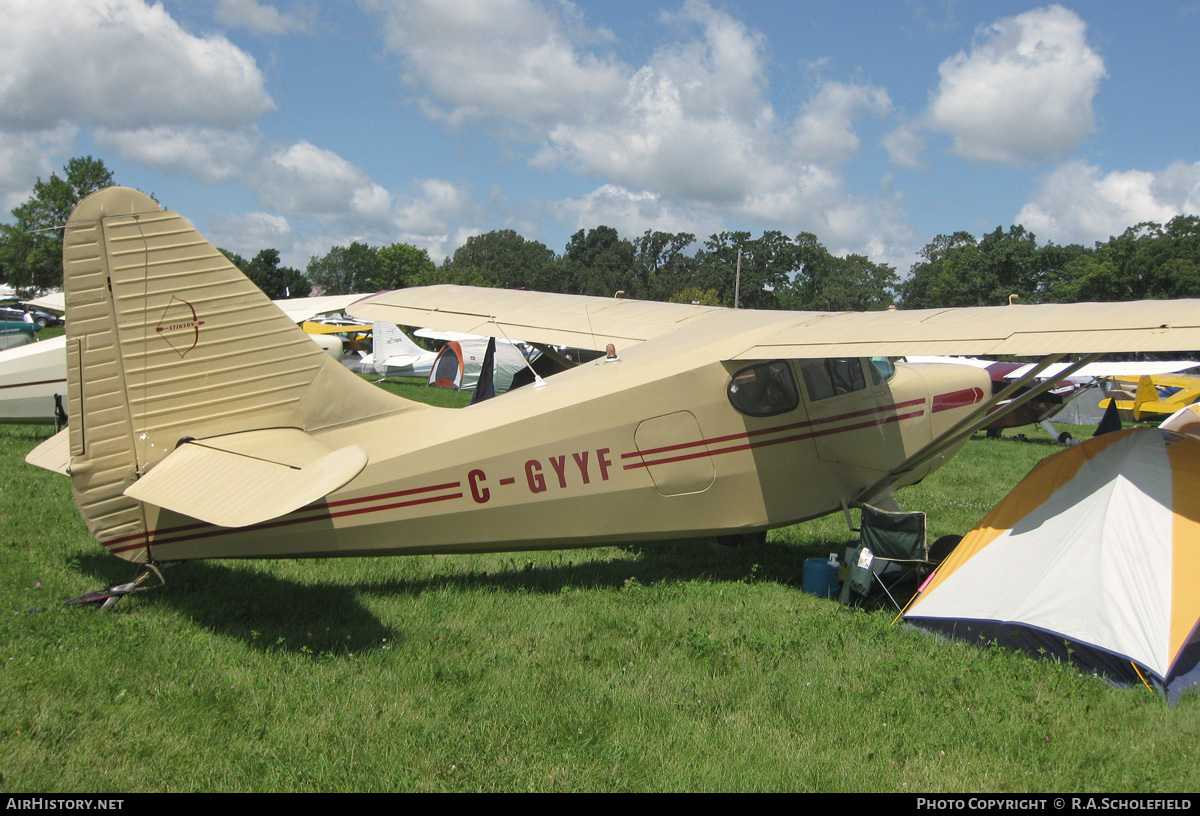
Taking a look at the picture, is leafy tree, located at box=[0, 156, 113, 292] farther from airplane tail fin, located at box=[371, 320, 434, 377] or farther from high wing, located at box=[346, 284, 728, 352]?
high wing, located at box=[346, 284, 728, 352]

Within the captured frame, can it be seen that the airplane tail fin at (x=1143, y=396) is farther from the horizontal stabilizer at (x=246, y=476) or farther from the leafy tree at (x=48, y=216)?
the leafy tree at (x=48, y=216)

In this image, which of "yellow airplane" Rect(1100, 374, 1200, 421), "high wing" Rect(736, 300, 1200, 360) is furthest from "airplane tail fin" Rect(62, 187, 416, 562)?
"yellow airplane" Rect(1100, 374, 1200, 421)

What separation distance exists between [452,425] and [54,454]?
265 centimetres

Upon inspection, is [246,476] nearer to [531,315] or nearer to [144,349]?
[144,349]

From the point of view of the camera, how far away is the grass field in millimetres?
3602

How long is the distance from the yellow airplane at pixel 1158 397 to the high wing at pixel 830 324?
713 inches

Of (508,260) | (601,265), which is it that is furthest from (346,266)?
(601,265)

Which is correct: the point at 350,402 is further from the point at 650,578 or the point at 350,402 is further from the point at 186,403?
the point at 650,578

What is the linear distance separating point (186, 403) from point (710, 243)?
282 ft

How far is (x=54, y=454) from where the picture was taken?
5.34 metres

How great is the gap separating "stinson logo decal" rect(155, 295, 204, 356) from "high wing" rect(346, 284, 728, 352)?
142 inches

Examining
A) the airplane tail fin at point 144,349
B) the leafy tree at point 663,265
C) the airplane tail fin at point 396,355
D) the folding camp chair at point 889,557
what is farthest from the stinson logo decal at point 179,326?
the leafy tree at point 663,265
